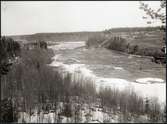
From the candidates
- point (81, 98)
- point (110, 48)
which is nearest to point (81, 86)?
point (81, 98)

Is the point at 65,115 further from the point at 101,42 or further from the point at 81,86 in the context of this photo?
the point at 101,42

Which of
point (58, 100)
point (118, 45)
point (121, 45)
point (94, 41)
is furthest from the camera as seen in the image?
point (94, 41)

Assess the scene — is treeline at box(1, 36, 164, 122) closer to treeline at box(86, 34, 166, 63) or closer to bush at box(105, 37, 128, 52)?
treeline at box(86, 34, 166, 63)

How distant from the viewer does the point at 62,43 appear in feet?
69.6

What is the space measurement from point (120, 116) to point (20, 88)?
2629mm

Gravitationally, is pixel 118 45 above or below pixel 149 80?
above

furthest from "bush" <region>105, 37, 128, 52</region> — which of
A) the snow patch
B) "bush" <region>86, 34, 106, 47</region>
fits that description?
the snow patch

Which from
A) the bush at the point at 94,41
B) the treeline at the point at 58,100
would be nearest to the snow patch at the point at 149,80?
the treeline at the point at 58,100

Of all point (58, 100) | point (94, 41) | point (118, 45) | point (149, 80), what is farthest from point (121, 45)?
point (58, 100)

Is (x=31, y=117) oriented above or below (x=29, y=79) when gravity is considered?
below

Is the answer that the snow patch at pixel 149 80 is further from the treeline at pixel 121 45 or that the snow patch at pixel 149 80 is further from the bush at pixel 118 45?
the bush at pixel 118 45

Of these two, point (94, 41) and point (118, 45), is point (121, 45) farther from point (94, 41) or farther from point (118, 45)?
point (94, 41)

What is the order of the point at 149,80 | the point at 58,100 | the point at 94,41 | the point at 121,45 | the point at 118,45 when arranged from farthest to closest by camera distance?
the point at 94,41 < the point at 118,45 < the point at 121,45 < the point at 149,80 < the point at 58,100

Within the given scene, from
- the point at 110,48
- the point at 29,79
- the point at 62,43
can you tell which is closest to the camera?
the point at 29,79
